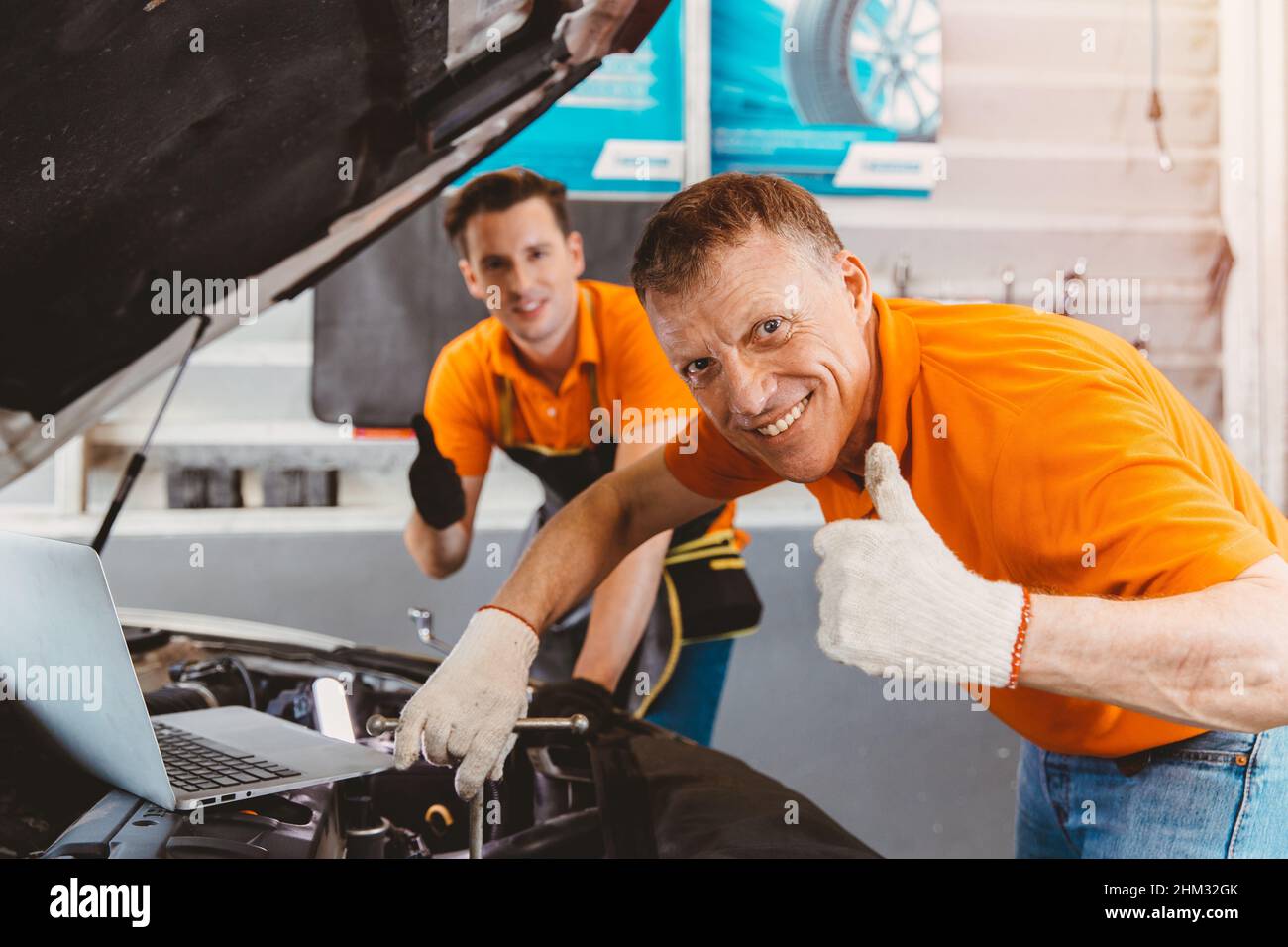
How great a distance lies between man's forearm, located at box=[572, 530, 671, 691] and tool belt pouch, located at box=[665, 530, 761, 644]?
22cm

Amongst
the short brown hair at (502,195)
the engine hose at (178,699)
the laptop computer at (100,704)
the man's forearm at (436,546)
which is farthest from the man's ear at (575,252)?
the laptop computer at (100,704)

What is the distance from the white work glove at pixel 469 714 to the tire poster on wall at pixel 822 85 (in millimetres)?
1436

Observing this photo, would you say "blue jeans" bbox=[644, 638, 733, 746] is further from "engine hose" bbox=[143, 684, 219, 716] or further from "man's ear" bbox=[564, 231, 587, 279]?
"engine hose" bbox=[143, 684, 219, 716]

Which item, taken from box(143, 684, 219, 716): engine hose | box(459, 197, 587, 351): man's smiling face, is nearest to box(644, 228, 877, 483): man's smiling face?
box(143, 684, 219, 716): engine hose

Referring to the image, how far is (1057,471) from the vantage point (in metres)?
0.80

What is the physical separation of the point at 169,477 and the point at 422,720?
1.38m

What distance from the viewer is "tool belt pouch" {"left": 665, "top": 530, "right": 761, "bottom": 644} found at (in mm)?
1894

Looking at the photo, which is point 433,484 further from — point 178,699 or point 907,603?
point 907,603

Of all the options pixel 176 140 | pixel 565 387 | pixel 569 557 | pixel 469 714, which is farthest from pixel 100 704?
pixel 565 387

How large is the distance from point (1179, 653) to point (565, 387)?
131 cm

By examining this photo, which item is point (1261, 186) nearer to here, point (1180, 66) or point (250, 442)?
point (1180, 66)

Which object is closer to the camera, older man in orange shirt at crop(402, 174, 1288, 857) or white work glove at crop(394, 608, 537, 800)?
older man in orange shirt at crop(402, 174, 1288, 857)

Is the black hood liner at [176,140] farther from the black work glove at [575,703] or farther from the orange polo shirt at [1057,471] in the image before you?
the black work glove at [575,703]
